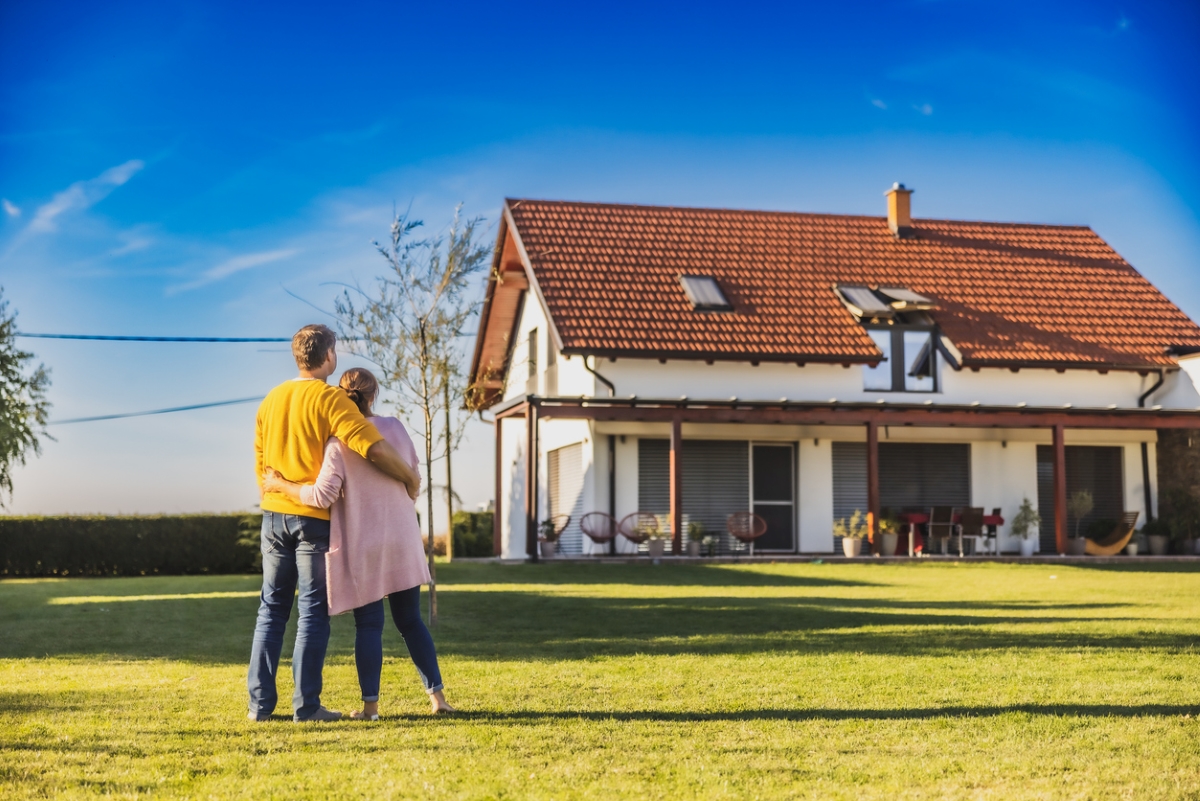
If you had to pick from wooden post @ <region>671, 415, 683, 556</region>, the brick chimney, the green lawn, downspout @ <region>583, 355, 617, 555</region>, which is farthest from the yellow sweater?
the brick chimney

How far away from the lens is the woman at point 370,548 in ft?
16.7

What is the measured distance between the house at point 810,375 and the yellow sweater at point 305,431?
563 inches

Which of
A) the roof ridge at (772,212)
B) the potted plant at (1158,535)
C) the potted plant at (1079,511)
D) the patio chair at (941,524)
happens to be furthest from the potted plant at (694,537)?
the potted plant at (1158,535)

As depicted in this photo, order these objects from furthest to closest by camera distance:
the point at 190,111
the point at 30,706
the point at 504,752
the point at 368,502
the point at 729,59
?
the point at 190,111
the point at 729,59
the point at 30,706
the point at 368,502
the point at 504,752

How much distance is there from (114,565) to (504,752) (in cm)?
2153

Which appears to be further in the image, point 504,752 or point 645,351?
point 645,351

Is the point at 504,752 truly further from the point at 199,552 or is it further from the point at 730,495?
the point at 199,552

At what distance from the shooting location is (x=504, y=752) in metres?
4.47

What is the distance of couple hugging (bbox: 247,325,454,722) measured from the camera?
5090 millimetres

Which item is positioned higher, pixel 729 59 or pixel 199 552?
pixel 729 59

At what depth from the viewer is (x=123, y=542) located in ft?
78.1

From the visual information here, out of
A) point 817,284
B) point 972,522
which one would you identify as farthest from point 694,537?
point 817,284

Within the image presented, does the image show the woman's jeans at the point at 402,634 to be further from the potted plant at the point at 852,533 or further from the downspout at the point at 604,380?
the potted plant at the point at 852,533

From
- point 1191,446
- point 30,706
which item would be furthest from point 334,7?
point 1191,446
